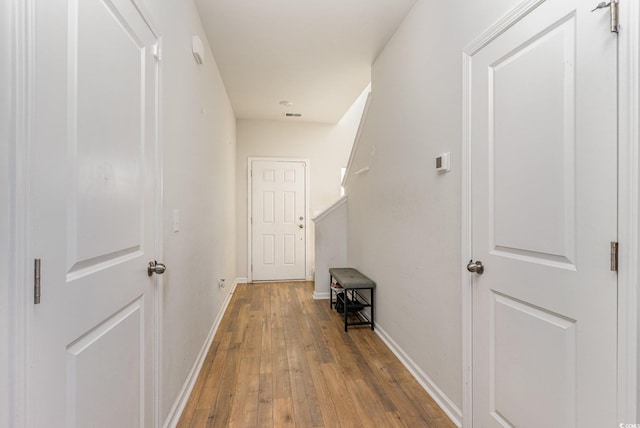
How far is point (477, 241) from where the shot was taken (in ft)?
5.14

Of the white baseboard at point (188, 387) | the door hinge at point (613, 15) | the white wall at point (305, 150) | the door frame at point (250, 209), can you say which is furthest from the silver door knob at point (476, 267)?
the door frame at point (250, 209)

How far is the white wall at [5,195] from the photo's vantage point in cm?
64

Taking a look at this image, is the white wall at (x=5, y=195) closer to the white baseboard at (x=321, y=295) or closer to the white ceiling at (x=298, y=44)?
the white ceiling at (x=298, y=44)

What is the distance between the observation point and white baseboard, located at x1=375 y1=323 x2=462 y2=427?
173 centimetres

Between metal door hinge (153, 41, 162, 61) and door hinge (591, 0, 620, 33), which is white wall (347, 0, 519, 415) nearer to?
door hinge (591, 0, 620, 33)

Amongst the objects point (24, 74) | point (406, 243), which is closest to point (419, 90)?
point (406, 243)

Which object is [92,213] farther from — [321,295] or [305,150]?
[305,150]

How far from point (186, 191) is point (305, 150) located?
3.51m

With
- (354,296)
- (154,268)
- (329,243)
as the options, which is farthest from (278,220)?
(154,268)

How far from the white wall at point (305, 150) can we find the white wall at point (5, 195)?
4.54 m

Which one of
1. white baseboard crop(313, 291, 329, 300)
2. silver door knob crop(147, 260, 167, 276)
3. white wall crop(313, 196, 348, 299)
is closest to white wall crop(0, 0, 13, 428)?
silver door knob crop(147, 260, 167, 276)

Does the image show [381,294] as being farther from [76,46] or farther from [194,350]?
[76,46]

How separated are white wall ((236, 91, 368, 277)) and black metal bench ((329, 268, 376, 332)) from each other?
169cm

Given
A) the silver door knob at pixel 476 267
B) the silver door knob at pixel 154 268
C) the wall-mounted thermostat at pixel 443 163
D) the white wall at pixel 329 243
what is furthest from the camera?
the white wall at pixel 329 243
